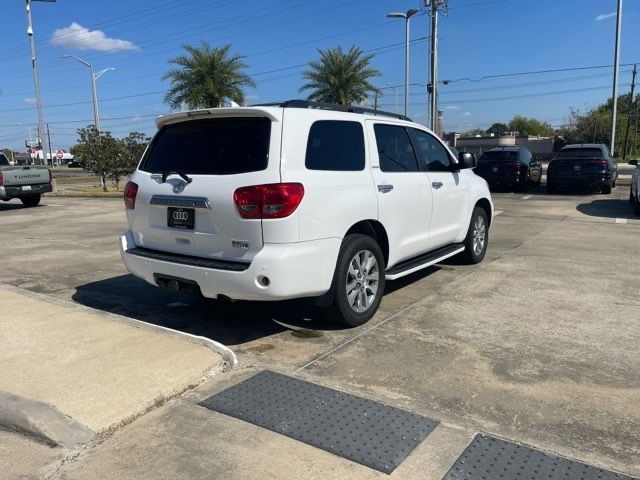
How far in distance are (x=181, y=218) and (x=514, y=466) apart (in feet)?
9.94

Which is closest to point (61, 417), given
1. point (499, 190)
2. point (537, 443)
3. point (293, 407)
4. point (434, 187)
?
point (293, 407)

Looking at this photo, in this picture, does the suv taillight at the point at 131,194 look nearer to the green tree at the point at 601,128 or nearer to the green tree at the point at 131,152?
the green tree at the point at 131,152

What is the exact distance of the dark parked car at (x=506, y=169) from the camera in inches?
734

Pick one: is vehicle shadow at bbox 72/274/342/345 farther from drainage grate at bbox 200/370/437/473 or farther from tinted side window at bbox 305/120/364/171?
tinted side window at bbox 305/120/364/171

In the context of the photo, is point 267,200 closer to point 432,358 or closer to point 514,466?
point 432,358

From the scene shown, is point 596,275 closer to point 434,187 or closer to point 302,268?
point 434,187

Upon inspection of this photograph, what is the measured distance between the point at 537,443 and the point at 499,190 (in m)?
17.7

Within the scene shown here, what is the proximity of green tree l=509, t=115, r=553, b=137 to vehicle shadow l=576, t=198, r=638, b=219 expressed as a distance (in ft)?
351

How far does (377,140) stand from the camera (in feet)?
17.1

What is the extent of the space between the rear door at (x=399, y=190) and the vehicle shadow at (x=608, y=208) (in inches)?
343

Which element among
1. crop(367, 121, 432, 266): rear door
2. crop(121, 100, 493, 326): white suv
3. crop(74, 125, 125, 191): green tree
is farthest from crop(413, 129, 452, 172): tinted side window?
crop(74, 125, 125, 191): green tree

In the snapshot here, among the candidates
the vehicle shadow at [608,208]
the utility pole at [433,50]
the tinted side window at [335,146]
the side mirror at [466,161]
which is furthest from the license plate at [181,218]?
the utility pole at [433,50]

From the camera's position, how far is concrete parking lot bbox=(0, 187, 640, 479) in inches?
117

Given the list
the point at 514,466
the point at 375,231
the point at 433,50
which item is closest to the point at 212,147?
the point at 375,231
